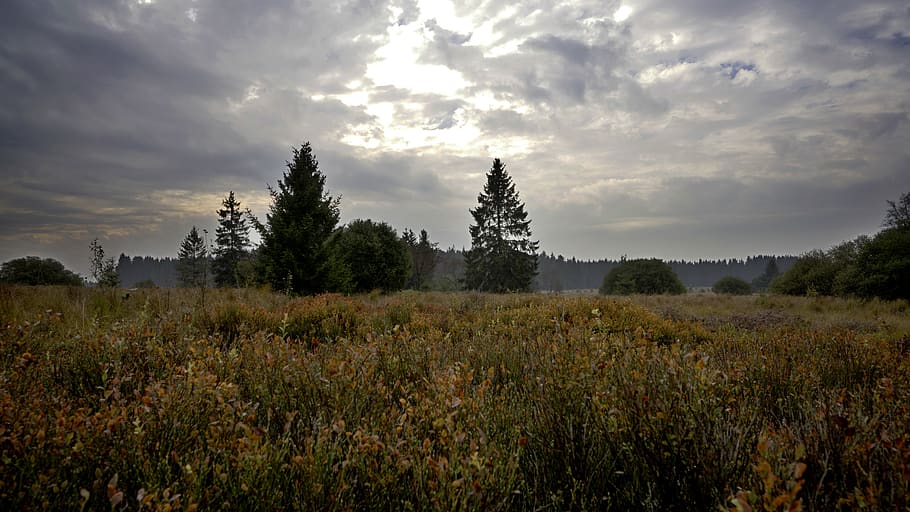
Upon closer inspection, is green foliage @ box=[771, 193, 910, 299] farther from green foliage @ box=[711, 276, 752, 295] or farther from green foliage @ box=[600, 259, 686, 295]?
green foliage @ box=[711, 276, 752, 295]

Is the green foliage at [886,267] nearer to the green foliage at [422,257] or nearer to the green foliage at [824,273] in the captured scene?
the green foliage at [824,273]

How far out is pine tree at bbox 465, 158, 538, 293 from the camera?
141 ft

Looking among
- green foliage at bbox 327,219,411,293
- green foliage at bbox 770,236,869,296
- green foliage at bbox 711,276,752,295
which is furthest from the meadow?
green foliage at bbox 711,276,752,295

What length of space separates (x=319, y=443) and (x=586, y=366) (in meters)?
1.79

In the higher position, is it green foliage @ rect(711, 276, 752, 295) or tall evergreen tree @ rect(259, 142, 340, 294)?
tall evergreen tree @ rect(259, 142, 340, 294)

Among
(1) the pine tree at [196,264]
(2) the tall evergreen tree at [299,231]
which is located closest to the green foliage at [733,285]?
(2) the tall evergreen tree at [299,231]

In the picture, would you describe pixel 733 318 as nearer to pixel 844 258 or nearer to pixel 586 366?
pixel 586 366

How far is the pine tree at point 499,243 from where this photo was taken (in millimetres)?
43031

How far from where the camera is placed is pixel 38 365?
3439mm

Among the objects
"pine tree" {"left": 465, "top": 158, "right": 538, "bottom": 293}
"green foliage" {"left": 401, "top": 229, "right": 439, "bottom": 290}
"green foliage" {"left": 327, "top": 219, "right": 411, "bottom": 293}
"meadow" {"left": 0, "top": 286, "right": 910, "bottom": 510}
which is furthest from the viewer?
"green foliage" {"left": 401, "top": 229, "right": 439, "bottom": 290}

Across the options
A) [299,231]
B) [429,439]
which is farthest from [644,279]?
[429,439]

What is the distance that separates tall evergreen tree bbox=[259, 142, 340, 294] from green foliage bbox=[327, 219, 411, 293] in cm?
742

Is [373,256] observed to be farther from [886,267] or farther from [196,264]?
[886,267]

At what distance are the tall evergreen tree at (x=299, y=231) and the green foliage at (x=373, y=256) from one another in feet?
24.3
